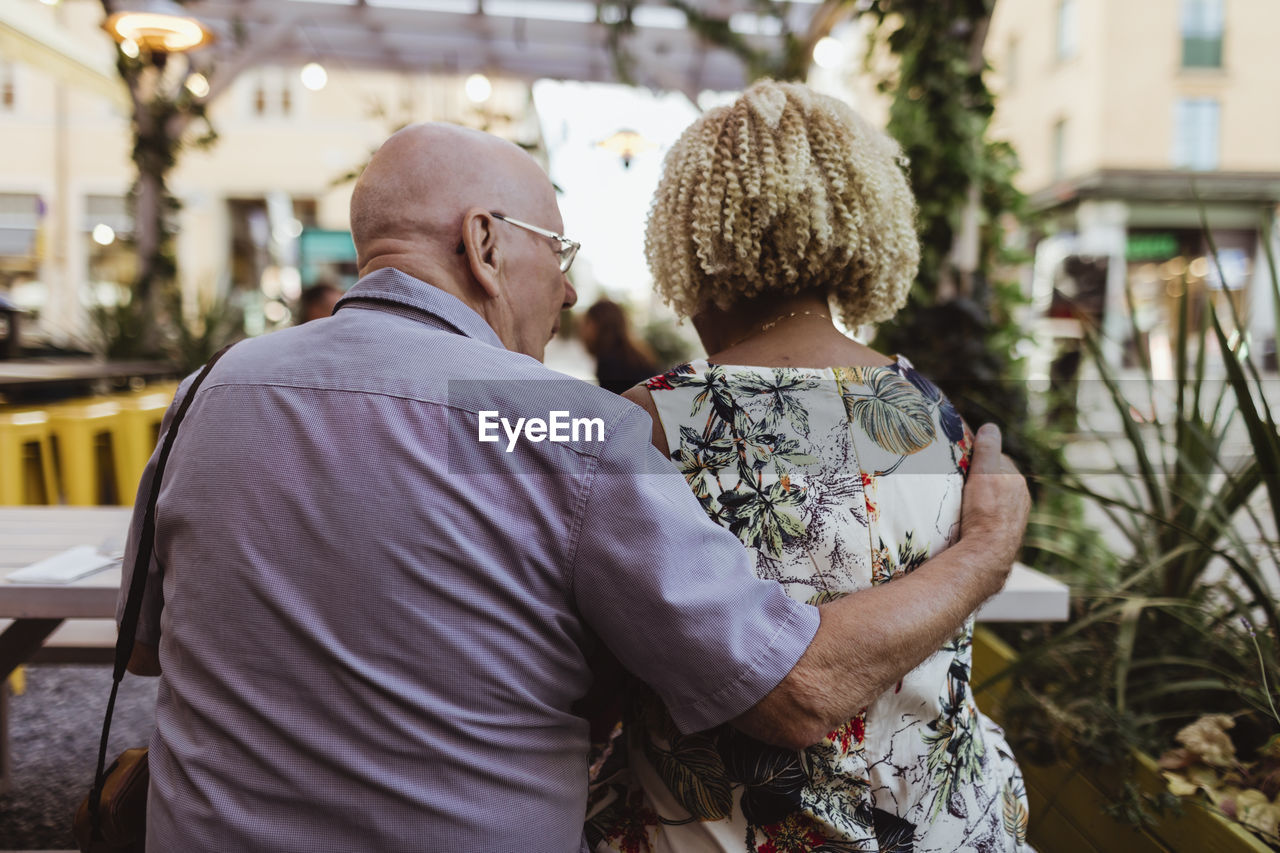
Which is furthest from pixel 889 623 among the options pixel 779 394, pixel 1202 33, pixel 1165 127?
pixel 1202 33

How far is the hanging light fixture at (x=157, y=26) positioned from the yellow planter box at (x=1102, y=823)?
17.2 ft

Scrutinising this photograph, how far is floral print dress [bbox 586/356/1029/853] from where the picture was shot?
3.46 ft

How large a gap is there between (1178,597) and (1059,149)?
22006mm

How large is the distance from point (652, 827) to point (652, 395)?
550mm

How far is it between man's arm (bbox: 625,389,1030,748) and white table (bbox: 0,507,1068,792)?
0.29m

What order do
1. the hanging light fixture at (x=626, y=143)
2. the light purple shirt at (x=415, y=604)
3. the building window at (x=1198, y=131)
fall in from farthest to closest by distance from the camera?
the building window at (x=1198, y=131) → the hanging light fixture at (x=626, y=143) → the light purple shirt at (x=415, y=604)

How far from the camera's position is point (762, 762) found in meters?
1.04

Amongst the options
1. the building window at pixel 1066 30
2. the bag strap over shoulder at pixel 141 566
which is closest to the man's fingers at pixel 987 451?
the bag strap over shoulder at pixel 141 566

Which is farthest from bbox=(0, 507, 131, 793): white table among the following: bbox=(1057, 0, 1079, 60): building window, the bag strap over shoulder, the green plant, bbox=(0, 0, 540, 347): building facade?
bbox=(1057, 0, 1079, 60): building window

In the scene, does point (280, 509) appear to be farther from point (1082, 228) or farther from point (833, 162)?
point (1082, 228)

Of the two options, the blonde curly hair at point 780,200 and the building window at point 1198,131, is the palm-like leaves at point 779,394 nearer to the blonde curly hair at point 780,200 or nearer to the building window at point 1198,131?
the blonde curly hair at point 780,200

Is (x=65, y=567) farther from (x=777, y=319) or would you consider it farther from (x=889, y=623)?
(x=889, y=623)

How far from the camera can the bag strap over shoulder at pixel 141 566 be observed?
43.2 inches

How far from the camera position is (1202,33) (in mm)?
19469
